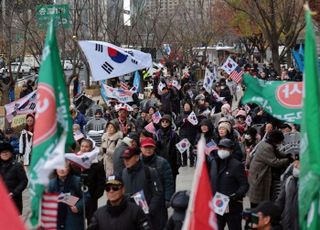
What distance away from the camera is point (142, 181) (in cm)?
802

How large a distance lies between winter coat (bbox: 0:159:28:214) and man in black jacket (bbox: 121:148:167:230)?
1448mm

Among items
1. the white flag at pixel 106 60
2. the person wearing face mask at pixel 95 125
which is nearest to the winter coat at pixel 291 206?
the white flag at pixel 106 60

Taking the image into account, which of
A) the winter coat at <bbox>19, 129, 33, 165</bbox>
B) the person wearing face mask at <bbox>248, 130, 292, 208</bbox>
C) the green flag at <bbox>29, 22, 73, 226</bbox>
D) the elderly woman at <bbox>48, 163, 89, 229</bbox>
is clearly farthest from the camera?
the winter coat at <bbox>19, 129, 33, 165</bbox>

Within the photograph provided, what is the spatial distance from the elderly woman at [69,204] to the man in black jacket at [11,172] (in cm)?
113

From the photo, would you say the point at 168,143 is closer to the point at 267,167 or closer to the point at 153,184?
the point at 267,167

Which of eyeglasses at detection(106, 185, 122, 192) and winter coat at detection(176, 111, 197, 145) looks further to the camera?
winter coat at detection(176, 111, 197, 145)

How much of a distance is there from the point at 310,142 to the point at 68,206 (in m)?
3.74

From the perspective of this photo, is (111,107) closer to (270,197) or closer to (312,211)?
(270,197)

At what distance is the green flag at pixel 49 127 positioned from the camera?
510 cm

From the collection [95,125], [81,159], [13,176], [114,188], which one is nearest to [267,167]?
[81,159]

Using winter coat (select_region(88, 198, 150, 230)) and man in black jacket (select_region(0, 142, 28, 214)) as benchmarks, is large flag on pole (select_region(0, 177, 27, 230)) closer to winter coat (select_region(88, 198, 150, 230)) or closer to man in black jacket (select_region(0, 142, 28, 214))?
winter coat (select_region(88, 198, 150, 230))

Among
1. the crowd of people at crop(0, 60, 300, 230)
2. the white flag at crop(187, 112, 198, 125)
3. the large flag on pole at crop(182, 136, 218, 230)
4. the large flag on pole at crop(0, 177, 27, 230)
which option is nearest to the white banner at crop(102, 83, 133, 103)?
the white flag at crop(187, 112, 198, 125)

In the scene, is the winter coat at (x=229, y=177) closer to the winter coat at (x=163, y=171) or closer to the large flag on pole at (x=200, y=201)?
the winter coat at (x=163, y=171)

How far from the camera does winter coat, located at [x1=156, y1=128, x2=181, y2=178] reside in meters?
11.4
